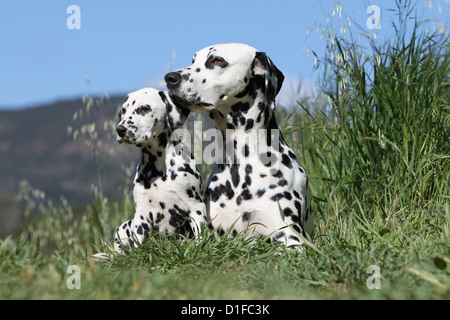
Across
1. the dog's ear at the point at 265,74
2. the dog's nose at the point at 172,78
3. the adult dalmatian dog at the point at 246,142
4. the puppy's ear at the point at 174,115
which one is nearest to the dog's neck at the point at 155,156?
the puppy's ear at the point at 174,115

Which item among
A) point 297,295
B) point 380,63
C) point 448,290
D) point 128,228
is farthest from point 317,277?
point 380,63

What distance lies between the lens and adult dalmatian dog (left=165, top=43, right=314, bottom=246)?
14.5 feet

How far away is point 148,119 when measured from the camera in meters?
4.95

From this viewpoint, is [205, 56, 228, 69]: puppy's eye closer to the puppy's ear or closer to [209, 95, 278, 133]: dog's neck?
[209, 95, 278, 133]: dog's neck

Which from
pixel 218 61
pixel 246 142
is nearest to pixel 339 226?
pixel 246 142

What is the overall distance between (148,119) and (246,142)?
929 millimetres

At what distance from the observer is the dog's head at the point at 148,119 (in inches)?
193

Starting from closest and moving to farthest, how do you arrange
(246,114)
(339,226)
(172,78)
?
(172,78), (246,114), (339,226)

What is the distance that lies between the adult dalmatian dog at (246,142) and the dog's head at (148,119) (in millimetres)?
438

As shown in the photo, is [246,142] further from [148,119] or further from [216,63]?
[148,119]

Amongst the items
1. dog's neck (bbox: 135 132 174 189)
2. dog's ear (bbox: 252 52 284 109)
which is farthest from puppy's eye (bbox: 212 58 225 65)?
dog's neck (bbox: 135 132 174 189)

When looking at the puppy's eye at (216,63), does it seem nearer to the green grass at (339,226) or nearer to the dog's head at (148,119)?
the dog's head at (148,119)

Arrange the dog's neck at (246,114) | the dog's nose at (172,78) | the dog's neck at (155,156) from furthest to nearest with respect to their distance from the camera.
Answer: the dog's neck at (155,156)
the dog's neck at (246,114)
the dog's nose at (172,78)
